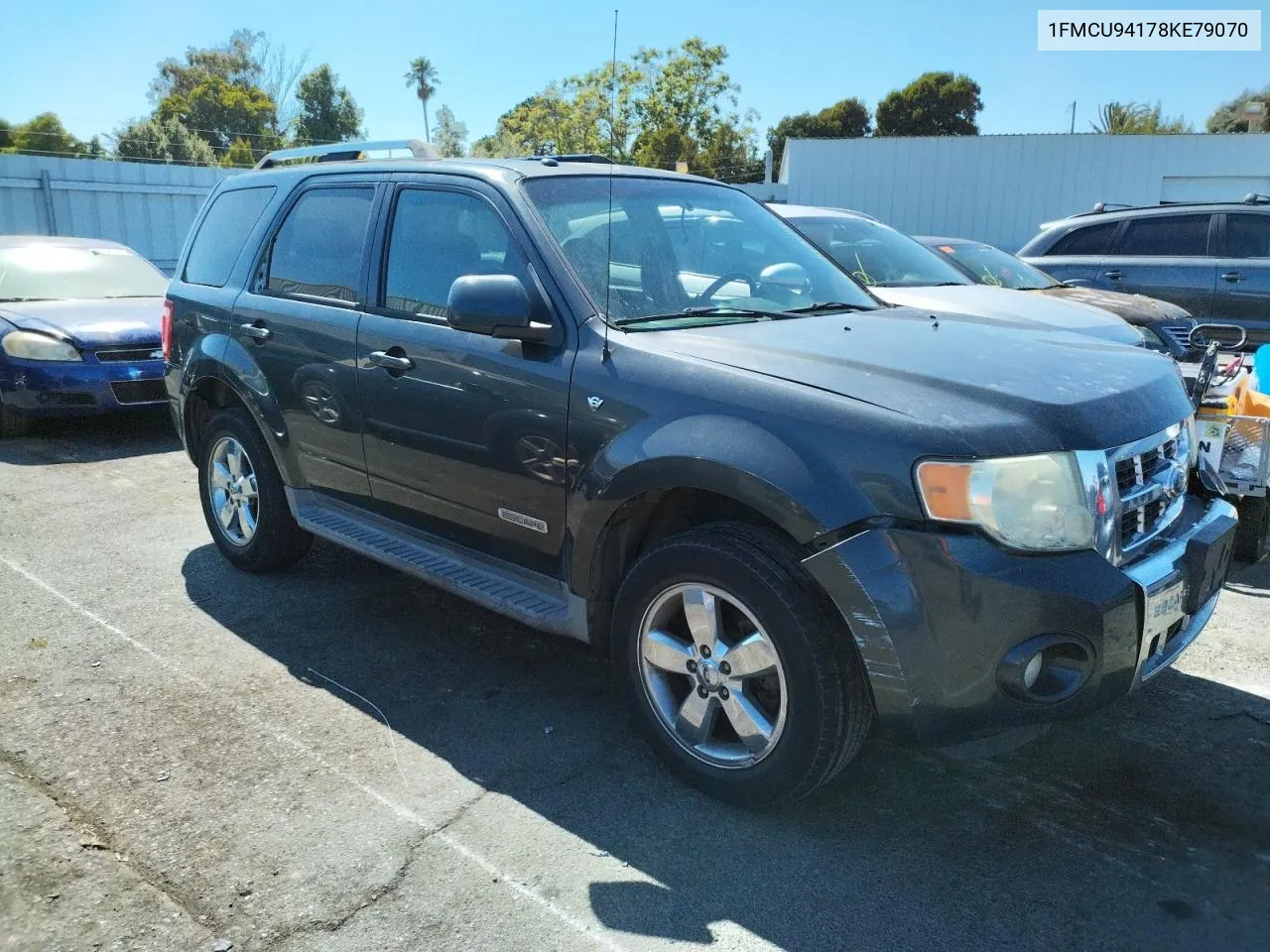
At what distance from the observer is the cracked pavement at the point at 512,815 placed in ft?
8.28

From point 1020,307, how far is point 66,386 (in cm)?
691

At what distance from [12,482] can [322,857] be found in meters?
5.32

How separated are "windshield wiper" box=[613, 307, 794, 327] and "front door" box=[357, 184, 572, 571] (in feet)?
0.74

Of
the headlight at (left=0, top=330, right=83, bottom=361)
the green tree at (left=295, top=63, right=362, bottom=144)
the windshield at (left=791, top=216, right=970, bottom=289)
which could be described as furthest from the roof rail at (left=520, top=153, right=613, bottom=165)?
the green tree at (left=295, top=63, right=362, bottom=144)

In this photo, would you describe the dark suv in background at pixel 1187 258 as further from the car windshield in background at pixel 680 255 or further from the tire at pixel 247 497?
the tire at pixel 247 497

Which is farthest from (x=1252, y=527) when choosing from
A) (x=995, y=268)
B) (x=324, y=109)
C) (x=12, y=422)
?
(x=324, y=109)

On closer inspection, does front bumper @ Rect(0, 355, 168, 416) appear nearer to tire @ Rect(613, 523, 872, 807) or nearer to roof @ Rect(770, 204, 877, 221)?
roof @ Rect(770, 204, 877, 221)

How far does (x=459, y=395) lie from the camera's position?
3564mm

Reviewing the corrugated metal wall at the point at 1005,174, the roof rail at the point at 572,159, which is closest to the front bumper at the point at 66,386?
the roof rail at the point at 572,159

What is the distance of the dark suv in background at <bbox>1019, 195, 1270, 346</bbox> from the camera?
9.36 m

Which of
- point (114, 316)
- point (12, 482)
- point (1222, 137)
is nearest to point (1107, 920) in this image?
point (12, 482)

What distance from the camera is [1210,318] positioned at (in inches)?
372

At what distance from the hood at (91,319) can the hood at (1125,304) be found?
6.95m

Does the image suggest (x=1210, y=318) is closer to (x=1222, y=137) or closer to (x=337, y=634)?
(x=337, y=634)
